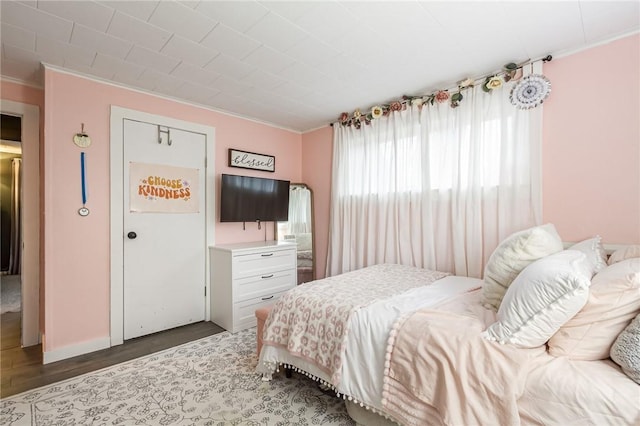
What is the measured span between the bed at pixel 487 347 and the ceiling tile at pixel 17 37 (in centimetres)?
260

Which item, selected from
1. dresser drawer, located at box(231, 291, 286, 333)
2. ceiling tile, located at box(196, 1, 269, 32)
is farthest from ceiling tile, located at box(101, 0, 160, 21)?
dresser drawer, located at box(231, 291, 286, 333)

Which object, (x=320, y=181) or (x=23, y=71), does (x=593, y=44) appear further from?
(x=23, y=71)

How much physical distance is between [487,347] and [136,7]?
260 centimetres

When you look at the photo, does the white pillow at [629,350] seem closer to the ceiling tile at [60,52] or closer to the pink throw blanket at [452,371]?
the pink throw blanket at [452,371]

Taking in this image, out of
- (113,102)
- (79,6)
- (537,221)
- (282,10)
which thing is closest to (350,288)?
(537,221)

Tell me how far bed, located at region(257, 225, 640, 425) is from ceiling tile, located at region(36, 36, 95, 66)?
8.19 feet

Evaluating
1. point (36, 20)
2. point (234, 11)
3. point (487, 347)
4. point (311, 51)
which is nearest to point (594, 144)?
point (487, 347)

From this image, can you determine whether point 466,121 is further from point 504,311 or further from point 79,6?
point 79,6

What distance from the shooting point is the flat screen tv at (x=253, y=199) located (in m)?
3.23

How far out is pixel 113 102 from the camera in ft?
8.77

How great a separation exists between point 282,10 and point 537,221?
8.08 feet

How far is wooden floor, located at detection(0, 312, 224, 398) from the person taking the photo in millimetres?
2078

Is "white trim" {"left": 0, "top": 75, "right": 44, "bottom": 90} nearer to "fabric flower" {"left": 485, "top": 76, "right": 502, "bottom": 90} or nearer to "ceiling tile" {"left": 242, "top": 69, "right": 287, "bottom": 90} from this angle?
"ceiling tile" {"left": 242, "top": 69, "right": 287, "bottom": 90}

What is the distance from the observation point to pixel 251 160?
369cm
